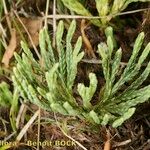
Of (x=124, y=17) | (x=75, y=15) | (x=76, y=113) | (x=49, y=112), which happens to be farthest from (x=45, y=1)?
(x=76, y=113)

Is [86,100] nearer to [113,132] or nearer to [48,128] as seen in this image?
[113,132]

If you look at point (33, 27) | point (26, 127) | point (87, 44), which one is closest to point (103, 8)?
point (87, 44)

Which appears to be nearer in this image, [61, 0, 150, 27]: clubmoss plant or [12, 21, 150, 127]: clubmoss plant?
[12, 21, 150, 127]: clubmoss plant

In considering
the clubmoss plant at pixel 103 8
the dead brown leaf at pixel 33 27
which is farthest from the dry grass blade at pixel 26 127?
the clubmoss plant at pixel 103 8

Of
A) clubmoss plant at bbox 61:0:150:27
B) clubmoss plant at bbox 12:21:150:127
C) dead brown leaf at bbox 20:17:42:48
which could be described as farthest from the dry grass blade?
clubmoss plant at bbox 61:0:150:27

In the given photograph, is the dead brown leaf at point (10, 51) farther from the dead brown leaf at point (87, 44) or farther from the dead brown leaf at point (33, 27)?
the dead brown leaf at point (87, 44)

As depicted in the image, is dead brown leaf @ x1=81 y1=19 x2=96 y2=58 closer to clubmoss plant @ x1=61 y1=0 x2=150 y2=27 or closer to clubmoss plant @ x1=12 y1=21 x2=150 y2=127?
clubmoss plant @ x1=61 y1=0 x2=150 y2=27

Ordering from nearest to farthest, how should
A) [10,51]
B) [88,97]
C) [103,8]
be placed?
[88,97], [103,8], [10,51]

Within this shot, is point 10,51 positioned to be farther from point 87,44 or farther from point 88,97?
point 88,97
